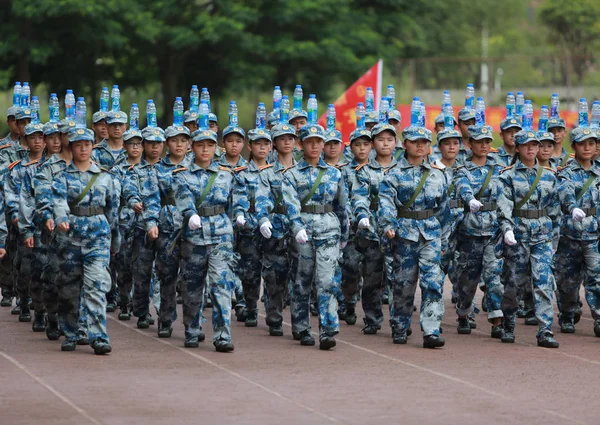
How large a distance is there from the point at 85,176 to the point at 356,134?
11.7 feet

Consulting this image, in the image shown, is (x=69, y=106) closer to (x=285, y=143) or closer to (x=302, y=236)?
(x=285, y=143)

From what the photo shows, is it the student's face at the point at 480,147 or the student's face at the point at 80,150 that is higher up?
the student's face at the point at 480,147

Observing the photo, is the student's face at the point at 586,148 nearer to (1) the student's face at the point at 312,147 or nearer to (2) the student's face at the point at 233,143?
(1) the student's face at the point at 312,147

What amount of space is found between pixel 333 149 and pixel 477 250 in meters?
1.74

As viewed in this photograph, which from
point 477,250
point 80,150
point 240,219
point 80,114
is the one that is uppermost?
point 80,114

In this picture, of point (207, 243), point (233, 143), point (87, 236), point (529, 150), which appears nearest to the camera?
point (87, 236)

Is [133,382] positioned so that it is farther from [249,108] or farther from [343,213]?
[249,108]

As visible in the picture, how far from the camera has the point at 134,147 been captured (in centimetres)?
1472

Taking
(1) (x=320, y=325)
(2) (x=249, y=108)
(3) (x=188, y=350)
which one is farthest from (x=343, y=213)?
(2) (x=249, y=108)

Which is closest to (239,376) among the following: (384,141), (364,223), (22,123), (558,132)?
(364,223)

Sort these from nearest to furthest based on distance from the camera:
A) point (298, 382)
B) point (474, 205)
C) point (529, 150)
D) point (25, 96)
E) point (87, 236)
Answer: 1. point (298, 382)
2. point (87, 236)
3. point (474, 205)
4. point (529, 150)
5. point (25, 96)

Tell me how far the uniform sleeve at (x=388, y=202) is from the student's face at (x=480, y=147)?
5.50 ft

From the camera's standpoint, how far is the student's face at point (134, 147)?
14711mm

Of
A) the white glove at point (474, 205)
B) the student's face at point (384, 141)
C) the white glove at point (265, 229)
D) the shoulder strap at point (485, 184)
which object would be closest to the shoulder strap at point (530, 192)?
the white glove at point (474, 205)
